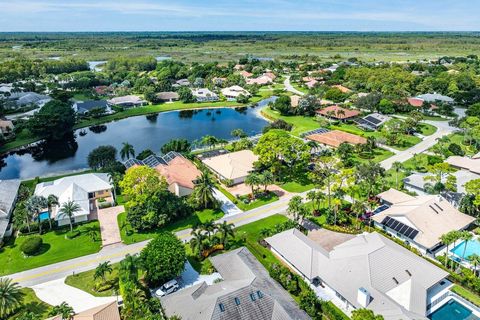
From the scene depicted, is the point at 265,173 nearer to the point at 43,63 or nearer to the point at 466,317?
the point at 466,317

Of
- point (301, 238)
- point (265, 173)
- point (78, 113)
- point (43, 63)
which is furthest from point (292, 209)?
point (43, 63)

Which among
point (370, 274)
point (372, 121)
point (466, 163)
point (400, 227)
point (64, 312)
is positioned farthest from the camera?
point (372, 121)

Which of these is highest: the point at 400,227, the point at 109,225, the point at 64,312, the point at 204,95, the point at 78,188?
the point at 204,95

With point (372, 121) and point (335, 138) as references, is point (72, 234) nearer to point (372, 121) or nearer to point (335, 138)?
point (335, 138)

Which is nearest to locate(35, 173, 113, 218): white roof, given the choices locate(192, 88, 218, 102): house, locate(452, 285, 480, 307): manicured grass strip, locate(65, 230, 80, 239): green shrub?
locate(65, 230, 80, 239): green shrub

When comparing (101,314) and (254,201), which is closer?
(101,314)

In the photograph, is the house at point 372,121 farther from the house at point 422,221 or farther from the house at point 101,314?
the house at point 101,314

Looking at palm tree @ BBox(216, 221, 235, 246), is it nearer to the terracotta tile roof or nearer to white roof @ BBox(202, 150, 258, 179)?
the terracotta tile roof

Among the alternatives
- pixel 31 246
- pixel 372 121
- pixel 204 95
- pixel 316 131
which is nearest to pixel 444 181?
pixel 316 131
